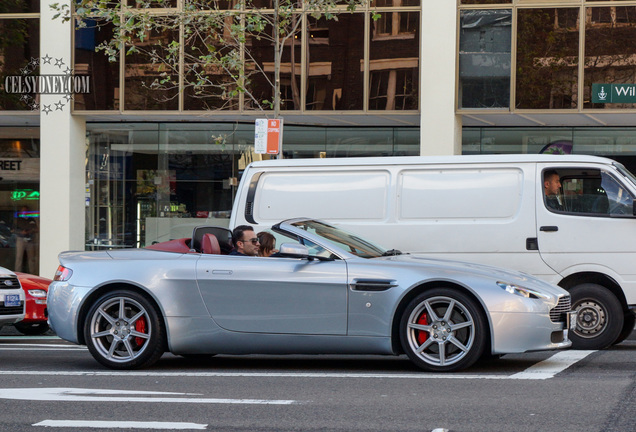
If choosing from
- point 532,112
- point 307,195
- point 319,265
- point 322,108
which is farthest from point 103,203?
point 319,265

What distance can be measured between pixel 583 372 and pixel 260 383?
2.62m

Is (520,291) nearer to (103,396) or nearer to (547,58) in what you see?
(103,396)

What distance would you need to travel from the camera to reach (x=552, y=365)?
8.39 m

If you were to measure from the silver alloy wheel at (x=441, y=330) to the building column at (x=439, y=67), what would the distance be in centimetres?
1043

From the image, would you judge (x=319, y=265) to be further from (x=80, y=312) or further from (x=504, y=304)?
(x=80, y=312)

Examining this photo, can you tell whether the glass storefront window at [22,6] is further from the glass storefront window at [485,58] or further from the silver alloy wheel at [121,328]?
the silver alloy wheel at [121,328]

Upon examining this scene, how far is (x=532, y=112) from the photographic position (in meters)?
17.5

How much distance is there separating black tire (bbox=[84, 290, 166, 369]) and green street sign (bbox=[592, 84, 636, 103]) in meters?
11.4

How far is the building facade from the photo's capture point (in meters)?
17.5

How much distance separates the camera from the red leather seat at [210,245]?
339 inches

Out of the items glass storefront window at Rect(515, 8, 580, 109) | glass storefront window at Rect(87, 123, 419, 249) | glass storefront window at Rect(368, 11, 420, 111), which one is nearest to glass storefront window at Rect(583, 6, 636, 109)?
glass storefront window at Rect(515, 8, 580, 109)

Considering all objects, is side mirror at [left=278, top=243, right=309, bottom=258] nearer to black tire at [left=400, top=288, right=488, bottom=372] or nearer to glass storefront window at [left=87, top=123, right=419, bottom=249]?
black tire at [left=400, top=288, right=488, bottom=372]

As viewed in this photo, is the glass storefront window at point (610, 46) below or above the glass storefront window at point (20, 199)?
above

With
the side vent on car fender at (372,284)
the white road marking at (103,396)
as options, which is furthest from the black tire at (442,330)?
the white road marking at (103,396)
